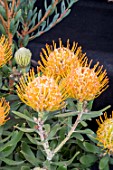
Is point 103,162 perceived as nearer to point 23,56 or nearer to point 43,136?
point 43,136

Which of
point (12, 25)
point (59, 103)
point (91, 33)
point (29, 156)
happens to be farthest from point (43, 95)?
point (91, 33)

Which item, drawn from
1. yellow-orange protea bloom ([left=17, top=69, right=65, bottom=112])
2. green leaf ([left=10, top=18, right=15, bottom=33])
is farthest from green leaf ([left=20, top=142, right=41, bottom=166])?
green leaf ([left=10, top=18, right=15, bottom=33])

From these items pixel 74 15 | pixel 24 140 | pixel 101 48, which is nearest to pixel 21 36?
pixel 24 140

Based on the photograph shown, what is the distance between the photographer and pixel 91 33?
5.66ft

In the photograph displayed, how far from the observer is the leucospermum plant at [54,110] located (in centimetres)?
61

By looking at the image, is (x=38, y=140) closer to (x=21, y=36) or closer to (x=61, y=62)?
(x=61, y=62)

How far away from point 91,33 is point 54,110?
44.4 inches

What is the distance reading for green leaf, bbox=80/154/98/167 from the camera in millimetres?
709

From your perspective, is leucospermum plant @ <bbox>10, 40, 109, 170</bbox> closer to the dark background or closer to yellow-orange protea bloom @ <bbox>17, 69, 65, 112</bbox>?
yellow-orange protea bloom @ <bbox>17, 69, 65, 112</bbox>

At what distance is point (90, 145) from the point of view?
0.71 meters

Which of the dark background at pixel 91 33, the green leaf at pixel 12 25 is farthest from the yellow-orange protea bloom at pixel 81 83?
the dark background at pixel 91 33

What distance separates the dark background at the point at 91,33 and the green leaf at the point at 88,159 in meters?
0.44

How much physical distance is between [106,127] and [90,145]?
0.06 meters

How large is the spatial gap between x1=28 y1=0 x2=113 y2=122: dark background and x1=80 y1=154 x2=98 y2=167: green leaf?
1.46ft
